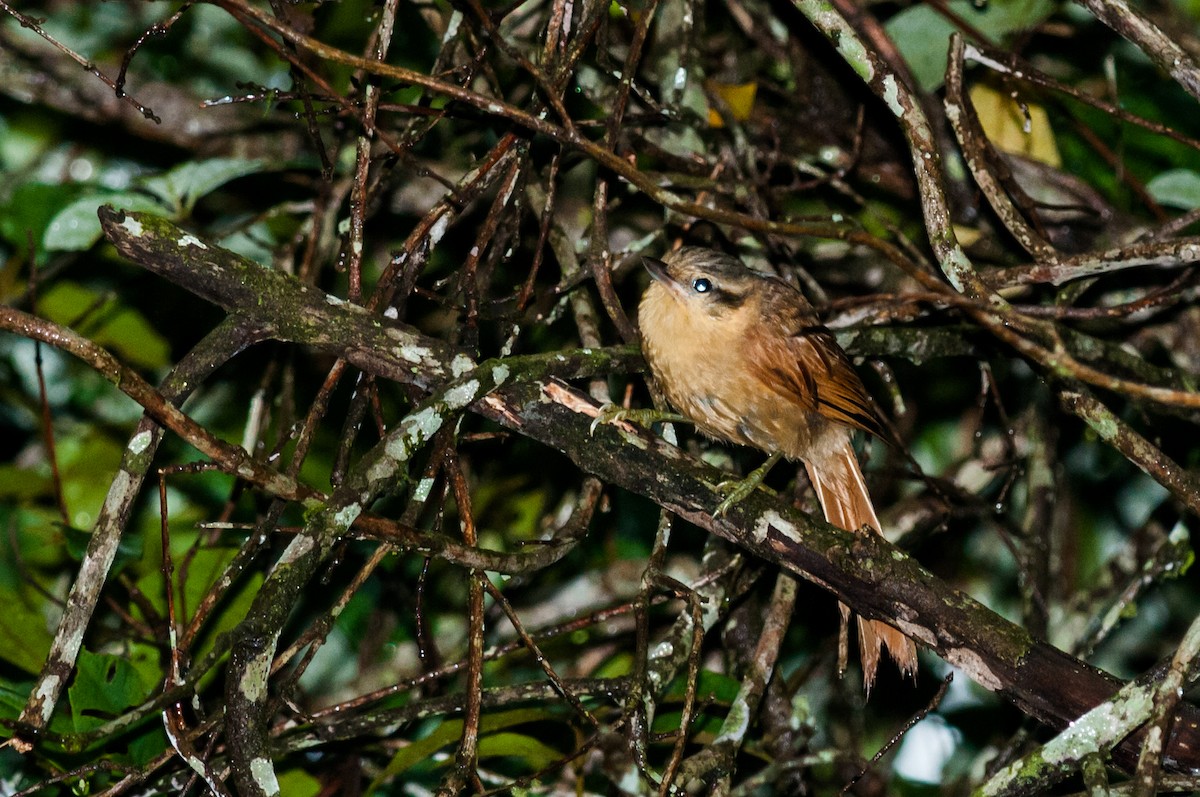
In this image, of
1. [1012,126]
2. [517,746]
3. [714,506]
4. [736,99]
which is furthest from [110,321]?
[1012,126]

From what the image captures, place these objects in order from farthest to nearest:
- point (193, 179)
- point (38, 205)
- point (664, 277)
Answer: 1. point (38, 205)
2. point (193, 179)
3. point (664, 277)

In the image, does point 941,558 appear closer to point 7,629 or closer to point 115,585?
point 115,585

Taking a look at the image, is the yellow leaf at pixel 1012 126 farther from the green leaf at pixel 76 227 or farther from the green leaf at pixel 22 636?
the green leaf at pixel 22 636

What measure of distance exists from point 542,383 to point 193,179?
1533 millimetres

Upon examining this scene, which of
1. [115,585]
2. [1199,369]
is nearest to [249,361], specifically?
[115,585]

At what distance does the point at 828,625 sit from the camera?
160 inches

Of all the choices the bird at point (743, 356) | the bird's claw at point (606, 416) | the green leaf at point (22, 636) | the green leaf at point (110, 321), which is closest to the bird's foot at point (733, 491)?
the bird's claw at point (606, 416)

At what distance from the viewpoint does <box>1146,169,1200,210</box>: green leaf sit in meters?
3.64

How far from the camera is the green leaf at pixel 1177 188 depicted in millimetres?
3637

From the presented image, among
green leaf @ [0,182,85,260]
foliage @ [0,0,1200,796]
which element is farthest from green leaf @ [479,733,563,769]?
green leaf @ [0,182,85,260]

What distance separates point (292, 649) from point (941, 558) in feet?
9.21

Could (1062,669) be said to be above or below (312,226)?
below

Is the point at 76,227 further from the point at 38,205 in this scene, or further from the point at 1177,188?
the point at 1177,188

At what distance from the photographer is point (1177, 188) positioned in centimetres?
365
